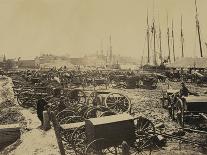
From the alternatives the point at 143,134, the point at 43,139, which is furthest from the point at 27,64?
the point at 143,134

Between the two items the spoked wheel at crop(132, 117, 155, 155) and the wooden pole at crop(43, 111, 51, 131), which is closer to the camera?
the spoked wheel at crop(132, 117, 155, 155)

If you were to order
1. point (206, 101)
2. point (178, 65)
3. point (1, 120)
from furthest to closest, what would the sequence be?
point (178, 65) < point (1, 120) < point (206, 101)

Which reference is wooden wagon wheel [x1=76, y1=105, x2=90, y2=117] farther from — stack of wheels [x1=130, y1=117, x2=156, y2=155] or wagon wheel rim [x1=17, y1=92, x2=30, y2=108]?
wagon wheel rim [x1=17, y1=92, x2=30, y2=108]

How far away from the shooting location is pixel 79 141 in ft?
32.4

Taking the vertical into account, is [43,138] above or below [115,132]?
below

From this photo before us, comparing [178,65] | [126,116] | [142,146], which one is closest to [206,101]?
[142,146]

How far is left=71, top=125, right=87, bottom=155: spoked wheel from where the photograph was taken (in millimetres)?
9562

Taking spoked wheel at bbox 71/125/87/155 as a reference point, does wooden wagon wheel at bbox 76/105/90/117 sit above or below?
above

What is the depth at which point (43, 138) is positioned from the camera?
11727 mm

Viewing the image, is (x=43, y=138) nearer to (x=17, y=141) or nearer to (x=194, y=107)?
(x=17, y=141)

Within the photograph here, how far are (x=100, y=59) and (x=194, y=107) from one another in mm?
137214

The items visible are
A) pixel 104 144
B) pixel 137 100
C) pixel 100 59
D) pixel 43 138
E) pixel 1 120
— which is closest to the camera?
pixel 104 144

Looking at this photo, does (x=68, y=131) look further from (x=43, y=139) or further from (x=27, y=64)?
(x=27, y=64)

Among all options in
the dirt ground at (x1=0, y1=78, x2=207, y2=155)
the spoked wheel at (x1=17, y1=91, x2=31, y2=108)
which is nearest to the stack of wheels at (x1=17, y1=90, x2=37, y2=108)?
the spoked wheel at (x1=17, y1=91, x2=31, y2=108)
